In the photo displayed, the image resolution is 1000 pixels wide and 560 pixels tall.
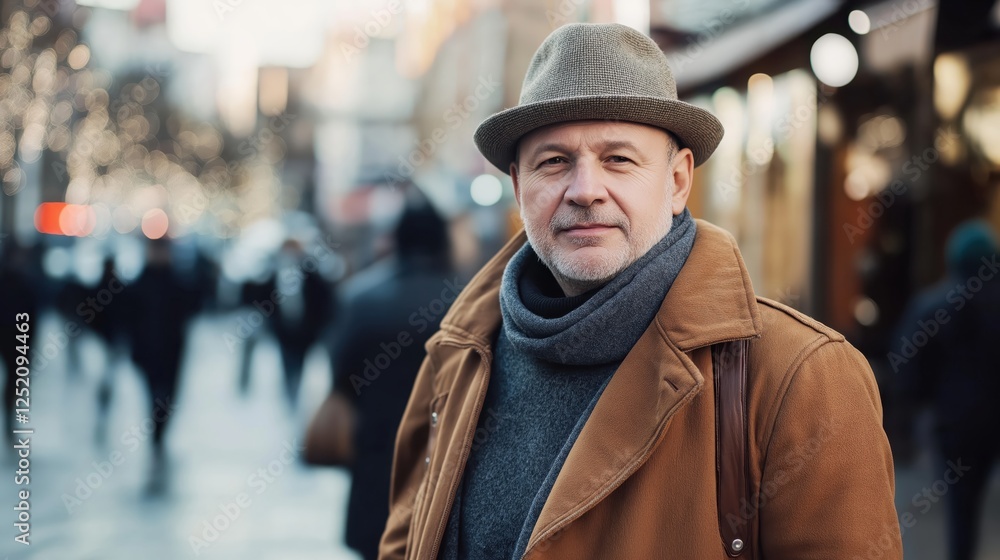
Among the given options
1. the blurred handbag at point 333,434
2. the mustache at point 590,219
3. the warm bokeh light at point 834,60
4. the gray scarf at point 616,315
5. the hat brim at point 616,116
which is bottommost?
the blurred handbag at point 333,434

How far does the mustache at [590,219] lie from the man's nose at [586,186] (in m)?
0.02

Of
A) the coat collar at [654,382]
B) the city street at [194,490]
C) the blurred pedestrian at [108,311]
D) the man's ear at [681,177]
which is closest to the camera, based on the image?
the coat collar at [654,382]

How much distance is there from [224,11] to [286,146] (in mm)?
931

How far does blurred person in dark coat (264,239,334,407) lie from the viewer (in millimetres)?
5453

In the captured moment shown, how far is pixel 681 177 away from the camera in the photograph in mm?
1936

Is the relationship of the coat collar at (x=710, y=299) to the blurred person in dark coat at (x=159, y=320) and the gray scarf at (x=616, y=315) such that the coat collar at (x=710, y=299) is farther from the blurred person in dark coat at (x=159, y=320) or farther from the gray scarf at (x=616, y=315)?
the blurred person in dark coat at (x=159, y=320)

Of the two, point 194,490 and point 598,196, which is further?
point 194,490

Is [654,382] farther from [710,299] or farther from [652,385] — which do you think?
[710,299]

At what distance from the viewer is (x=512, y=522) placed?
177 centimetres

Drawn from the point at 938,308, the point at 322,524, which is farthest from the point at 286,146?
the point at 938,308

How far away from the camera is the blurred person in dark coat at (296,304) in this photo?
5.45 metres

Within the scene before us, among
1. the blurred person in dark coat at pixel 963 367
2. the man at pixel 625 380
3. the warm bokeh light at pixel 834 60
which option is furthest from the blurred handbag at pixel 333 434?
the warm bokeh light at pixel 834 60

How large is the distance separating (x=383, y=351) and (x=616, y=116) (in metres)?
2.25

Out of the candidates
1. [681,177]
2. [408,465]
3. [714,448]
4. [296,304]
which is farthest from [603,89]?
[296,304]
